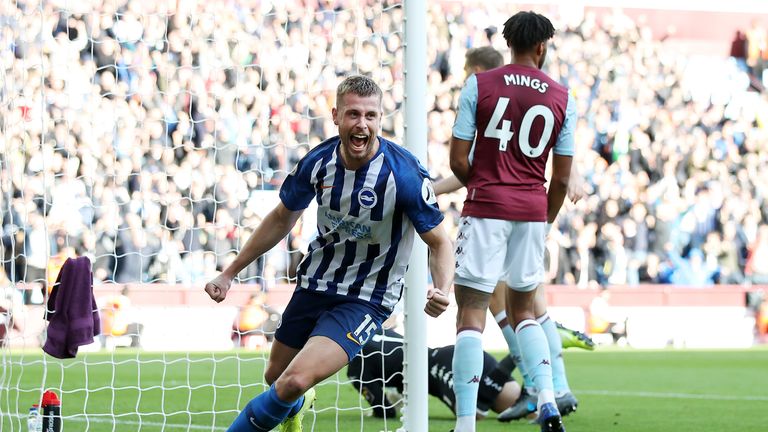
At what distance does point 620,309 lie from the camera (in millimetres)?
16562

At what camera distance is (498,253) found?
5.48 m

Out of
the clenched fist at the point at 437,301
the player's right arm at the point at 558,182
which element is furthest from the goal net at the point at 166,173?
the clenched fist at the point at 437,301

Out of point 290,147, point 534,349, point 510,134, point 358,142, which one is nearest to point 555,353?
point 534,349

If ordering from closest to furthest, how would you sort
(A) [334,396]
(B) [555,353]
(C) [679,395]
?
1. (B) [555,353]
2. (A) [334,396]
3. (C) [679,395]

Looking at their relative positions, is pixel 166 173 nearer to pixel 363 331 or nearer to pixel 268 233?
pixel 268 233

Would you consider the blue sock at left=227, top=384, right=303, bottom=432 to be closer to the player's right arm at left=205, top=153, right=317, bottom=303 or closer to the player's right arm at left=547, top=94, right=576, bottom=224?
the player's right arm at left=205, top=153, right=317, bottom=303

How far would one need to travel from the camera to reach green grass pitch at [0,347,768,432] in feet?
21.7

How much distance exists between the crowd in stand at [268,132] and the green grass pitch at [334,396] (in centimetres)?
94

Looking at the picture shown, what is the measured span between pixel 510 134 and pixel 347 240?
3.80ft

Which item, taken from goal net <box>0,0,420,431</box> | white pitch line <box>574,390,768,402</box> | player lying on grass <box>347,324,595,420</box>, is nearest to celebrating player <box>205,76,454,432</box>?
player lying on grass <box>347,324,595,420</box>

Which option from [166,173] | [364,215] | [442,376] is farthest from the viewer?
[166,173]

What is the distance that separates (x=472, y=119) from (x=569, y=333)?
235 cm

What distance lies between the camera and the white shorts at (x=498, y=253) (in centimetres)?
543

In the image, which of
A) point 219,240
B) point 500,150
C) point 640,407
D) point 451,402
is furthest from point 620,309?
point 500,150
